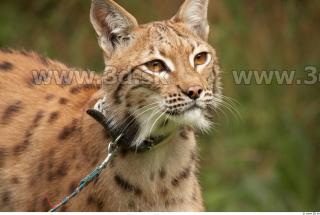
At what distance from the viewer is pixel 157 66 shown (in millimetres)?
6039

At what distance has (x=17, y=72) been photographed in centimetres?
742

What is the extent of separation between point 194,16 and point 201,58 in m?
0.55

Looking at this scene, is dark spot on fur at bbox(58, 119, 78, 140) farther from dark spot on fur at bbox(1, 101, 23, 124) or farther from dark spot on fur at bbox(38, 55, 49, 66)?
dark spot on fur at bbox(38, 55, 49, 66)

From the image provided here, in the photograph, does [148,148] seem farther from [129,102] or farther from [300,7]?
[300,7]

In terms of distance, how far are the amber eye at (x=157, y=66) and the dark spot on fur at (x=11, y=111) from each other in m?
1.60

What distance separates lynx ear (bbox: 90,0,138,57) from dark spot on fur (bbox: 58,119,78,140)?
26.1 inches

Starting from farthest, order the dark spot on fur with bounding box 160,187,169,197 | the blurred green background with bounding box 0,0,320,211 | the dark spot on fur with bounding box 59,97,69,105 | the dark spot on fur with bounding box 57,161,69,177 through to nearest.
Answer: the blurred green background with bounding box 0,0,320,211
the dark spot on fur with bounding box 59,97,69,105
the dark spot on fur with bounding box 57,161,69,177
the dark spot on fur with bounding box 160,187,169,197

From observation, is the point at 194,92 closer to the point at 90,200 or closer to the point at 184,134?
the point at 184,134

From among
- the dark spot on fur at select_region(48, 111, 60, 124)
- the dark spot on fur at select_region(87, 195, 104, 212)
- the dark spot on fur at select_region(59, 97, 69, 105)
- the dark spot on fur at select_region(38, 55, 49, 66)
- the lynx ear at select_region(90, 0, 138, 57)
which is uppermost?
the lynx ear at select_region(90, 0, 138, 57)

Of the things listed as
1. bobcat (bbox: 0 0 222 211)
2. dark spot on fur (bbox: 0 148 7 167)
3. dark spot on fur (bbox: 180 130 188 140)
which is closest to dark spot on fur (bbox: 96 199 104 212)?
bobcat (bbox: 0 0 222 211)

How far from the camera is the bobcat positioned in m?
6.01

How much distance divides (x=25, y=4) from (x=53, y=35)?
677 millimetres

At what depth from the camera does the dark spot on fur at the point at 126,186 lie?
6234 millimetres

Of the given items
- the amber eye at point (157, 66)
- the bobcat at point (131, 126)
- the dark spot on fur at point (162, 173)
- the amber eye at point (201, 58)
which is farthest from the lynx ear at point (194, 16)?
the dark spot on fur at point (162, 173)
